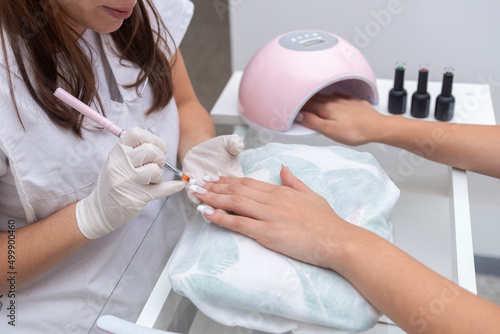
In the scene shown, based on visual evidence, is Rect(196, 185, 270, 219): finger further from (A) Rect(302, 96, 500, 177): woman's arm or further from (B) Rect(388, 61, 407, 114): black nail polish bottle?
(B) Rect(388, 61, 407, 114): black nail polish bottle

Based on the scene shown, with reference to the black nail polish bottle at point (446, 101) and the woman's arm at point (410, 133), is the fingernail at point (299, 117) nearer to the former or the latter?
the woman's arm at point (410, 133)

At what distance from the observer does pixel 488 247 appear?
86 centimetres

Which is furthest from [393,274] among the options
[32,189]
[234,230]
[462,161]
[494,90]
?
[494,90]

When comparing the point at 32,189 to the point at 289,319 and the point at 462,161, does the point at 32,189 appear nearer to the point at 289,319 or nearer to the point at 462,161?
the point at 289,319

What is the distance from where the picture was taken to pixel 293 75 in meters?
1.01

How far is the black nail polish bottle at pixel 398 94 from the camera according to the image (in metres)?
1.11

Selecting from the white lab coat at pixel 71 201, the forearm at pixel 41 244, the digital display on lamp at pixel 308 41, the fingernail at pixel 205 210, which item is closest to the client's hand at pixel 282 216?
the fingernail at pixel 205 210

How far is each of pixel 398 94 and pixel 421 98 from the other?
0.17 feet

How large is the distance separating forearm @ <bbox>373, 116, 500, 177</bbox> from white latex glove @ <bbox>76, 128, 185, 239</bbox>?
446 millimetres

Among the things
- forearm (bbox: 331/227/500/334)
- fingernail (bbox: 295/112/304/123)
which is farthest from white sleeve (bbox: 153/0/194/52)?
forearm (bbox: 331/227/500/334)

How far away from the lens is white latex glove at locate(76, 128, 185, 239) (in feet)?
2.49

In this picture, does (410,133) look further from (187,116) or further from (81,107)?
(81,107)

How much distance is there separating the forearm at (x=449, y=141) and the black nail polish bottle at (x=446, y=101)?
13cm

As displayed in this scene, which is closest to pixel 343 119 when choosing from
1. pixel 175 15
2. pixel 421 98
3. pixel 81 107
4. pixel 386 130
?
pixel 386 130
